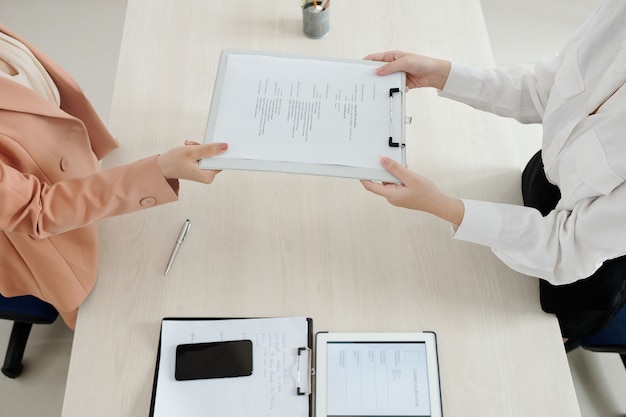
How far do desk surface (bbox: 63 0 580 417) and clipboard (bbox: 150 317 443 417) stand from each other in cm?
3

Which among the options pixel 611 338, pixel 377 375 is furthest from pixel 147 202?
pixel 611 338

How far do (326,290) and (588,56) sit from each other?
0.66 metres

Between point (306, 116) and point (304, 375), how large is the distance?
0.48 metres

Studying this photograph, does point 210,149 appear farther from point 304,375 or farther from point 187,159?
point 304,375

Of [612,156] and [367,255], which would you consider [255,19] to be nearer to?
[367,255]

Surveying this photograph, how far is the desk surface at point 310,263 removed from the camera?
0.86 m

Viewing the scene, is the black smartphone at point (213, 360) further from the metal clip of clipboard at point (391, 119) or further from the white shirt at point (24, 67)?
the white shirt at point (24, 67)

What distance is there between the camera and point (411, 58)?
98 cm

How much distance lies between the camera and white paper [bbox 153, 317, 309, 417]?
0.82 metres

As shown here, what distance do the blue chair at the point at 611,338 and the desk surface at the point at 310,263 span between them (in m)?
0.30

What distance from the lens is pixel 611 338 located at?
3.63 feet

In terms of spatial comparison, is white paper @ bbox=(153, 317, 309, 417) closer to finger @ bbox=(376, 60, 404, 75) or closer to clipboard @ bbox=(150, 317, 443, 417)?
clipboard @ bbox=(150, 317, 443, 417)

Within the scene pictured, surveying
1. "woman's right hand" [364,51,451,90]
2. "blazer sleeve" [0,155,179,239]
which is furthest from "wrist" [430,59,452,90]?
"blazer sleeve" [0,155,179,239]

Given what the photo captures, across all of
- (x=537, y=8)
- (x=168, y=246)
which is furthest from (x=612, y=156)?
(x=537, y=8)
